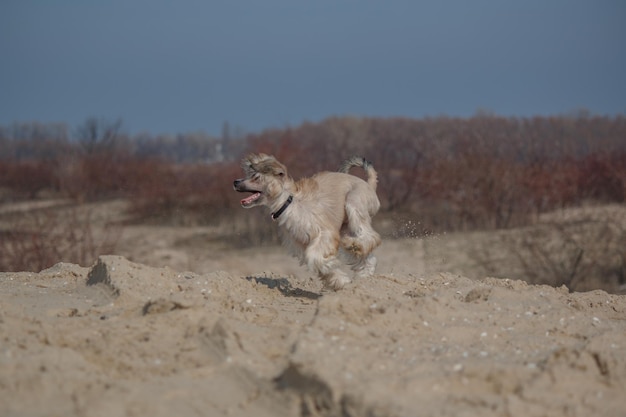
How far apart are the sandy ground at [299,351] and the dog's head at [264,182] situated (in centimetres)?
111

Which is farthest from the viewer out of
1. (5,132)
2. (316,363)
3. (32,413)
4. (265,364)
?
(5,132)

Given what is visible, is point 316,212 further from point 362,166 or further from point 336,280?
point 362,166

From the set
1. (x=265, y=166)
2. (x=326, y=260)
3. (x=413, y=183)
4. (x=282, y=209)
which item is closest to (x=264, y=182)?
(x=265, y=166)

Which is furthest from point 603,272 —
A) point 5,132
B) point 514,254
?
point 5,132

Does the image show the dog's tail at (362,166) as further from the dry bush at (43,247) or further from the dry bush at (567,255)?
the dry bush at (567,255)

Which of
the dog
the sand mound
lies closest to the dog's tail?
the dog

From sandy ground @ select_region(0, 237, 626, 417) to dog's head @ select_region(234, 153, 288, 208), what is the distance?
1.11m

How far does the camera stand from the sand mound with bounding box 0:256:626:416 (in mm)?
4836

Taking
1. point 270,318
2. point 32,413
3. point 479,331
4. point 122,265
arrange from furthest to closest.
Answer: point 122,265, point 270,318, point 479,331, point 32,413

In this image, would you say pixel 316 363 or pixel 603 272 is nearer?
pixel 316 363

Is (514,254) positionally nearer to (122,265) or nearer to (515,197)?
(515,197)

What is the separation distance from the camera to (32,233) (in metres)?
16.0

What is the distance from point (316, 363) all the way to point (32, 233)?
1219 centimetres

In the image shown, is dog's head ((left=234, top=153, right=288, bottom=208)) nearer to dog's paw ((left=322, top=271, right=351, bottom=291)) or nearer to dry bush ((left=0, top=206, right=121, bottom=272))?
dog's paw ((left=322, top=271, right=351, bottom=291))
